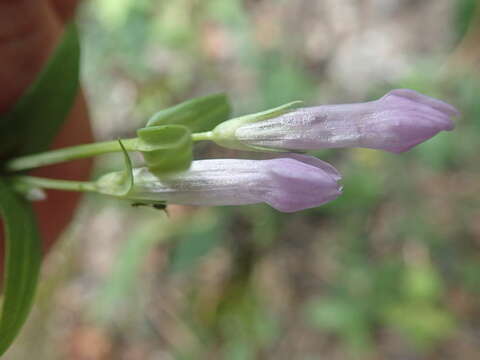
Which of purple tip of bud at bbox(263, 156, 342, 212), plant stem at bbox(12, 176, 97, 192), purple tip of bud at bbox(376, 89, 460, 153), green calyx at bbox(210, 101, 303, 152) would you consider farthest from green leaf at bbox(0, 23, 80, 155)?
purple tip of bud at bbox(376, 89, 460, 153)

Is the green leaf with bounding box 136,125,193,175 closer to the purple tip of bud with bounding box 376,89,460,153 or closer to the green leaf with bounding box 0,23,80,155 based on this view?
the purple tip of bud with bounding box 376,89,460,153

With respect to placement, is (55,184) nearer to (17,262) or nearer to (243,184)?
(17,262)

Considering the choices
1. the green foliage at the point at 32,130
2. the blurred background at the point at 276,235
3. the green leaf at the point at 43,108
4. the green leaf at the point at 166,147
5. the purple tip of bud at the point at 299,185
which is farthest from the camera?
the blurred background at the point at 276,235

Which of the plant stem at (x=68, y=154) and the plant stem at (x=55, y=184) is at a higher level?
the plant stem at (x=68, y=154)

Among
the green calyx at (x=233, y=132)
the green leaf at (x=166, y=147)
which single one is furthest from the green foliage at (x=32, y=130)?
the green calyx at (x=233, y=132)

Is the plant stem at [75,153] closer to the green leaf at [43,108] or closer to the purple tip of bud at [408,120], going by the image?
the green leaf at [43,108]

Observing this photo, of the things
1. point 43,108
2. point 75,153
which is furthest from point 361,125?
point 43,108
